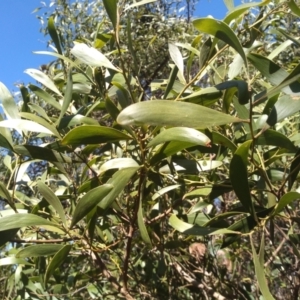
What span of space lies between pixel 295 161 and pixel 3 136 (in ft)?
1.60

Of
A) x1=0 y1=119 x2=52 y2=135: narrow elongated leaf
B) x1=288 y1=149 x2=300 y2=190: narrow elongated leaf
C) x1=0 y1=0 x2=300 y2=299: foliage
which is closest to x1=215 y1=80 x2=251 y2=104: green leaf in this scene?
x1=0 y1=0 x2=300 y2=299: foliage

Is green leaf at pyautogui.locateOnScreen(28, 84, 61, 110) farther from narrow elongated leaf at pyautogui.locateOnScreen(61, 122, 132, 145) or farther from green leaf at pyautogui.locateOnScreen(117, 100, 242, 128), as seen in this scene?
green leaf at pyautogui.locateOnScreen(117, 100, 242, 128)

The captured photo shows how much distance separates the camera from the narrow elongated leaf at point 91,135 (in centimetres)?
70

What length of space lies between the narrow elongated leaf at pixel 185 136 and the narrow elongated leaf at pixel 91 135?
0.20 feet

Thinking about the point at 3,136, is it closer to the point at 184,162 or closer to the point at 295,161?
the point at 184,162

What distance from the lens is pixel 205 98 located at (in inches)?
30.5

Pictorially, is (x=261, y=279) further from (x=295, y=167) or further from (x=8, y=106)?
(x=8, y=106)

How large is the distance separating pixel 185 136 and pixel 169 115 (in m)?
0.07

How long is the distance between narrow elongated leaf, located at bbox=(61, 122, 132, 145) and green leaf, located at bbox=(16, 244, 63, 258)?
0.77 feet

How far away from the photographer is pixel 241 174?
2.27 feet

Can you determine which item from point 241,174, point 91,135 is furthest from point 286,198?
point 91,135

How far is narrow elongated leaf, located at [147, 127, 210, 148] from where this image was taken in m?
0.64

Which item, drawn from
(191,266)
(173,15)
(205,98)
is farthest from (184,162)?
(173,15)

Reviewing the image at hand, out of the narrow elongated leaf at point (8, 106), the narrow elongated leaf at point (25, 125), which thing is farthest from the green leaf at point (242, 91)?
the narrow elongated leaf at point (8, 106)
